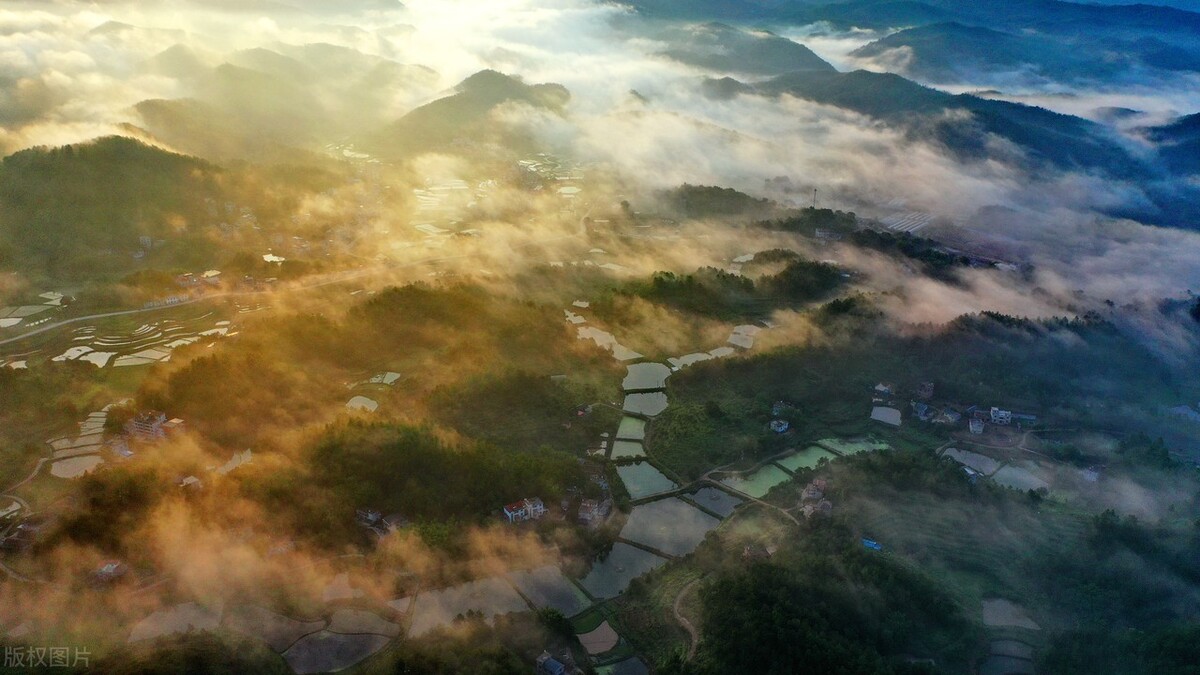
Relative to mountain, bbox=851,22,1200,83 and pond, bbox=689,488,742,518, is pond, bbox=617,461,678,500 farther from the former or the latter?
mountain, bbox=851,22,1200,83

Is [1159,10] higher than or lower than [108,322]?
higher

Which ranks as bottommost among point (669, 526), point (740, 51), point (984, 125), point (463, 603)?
point (669, 526)

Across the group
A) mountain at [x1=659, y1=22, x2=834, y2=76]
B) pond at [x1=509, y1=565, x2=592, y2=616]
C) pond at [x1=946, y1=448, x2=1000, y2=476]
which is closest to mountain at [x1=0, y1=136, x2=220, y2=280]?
pond at [x1=509, y1=565, x2=592, y2=616]

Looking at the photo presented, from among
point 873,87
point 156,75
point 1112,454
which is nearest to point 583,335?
point 1112,454

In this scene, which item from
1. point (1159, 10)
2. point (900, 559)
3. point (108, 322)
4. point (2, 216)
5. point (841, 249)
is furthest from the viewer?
point (1159, 10)

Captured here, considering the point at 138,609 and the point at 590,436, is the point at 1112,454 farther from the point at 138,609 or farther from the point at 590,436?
the point at 138,609

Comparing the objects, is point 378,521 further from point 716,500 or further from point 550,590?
point 716,500

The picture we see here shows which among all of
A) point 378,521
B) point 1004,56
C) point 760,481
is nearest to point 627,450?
point 760,481

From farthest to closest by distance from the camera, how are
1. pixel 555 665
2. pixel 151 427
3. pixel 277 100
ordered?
pixel 277 100 < pixel 151 427 < pixel 555 665
